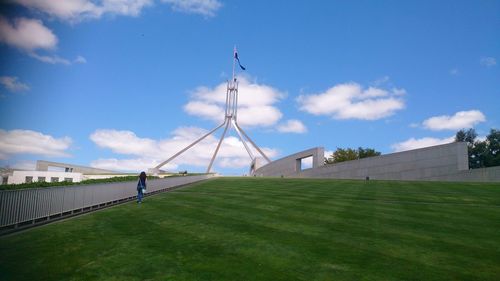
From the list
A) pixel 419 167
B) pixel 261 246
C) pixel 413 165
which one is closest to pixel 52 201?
pixel 261 246

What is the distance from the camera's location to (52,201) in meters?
15.6

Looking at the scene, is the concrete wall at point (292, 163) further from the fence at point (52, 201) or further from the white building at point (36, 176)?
the fence at point (52, 201)

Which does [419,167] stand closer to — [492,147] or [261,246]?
[492,147]

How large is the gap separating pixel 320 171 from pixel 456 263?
52.5 metres

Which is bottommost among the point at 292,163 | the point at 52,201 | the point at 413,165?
the point at 52,201

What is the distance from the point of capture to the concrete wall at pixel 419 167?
4309 centimetres

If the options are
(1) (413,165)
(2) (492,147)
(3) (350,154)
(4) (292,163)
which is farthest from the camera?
(3) (350,154)

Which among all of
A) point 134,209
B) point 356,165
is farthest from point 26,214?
point 356,165

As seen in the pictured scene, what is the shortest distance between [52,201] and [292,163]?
5840 cm

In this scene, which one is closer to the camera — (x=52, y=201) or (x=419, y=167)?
→ (x=52, y=201)

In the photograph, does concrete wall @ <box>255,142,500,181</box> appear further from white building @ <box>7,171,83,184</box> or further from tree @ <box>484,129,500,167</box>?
white building @ <box>7,171,83,184</box>

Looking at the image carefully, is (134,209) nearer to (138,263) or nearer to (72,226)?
(72,226)

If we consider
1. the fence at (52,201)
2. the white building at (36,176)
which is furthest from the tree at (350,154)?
the fence at (52,201)

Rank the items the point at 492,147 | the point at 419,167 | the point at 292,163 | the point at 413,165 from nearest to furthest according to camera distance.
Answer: the point at 419,167 < the point at 413,165 < the point at 492,147 < the point at 292,163
